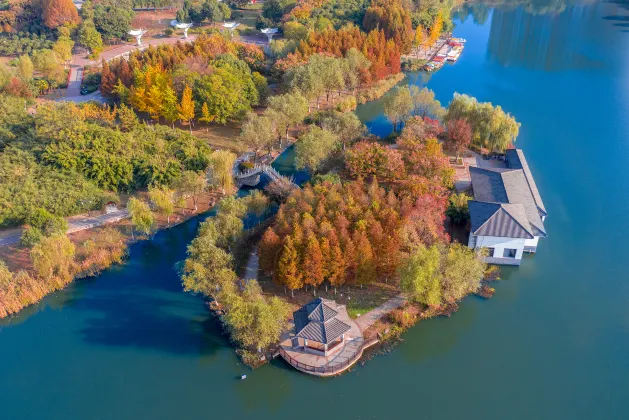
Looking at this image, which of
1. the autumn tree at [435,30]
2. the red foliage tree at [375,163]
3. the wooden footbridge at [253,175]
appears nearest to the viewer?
the red foliage tree at [375,163]

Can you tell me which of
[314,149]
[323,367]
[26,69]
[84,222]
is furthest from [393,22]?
[323,367]

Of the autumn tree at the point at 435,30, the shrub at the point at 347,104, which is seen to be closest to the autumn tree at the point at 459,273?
the shrub at the point at 347,104

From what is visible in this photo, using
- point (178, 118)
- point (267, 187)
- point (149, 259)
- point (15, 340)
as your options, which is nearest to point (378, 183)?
point (267, 187)

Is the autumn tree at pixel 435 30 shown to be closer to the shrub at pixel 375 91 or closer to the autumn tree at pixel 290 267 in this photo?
the shrub at pixel 375 91

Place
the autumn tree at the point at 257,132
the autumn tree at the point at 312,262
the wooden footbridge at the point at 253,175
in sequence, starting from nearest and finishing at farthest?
the autumn tree at the point at 312,262, the wooden footbridge at the point at 253,175, the autumn tree at the point at 257,132

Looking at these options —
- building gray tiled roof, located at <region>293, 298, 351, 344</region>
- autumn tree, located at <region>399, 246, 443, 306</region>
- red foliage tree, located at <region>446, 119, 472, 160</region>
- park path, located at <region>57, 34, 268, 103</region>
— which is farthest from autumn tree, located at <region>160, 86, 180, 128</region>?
autumn tree, located at <region>399, 246, 443, 306</region>

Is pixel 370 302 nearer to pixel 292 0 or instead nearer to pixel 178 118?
pixel 178 118

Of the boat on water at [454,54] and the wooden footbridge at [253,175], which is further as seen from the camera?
the boat on water at [454,54]
